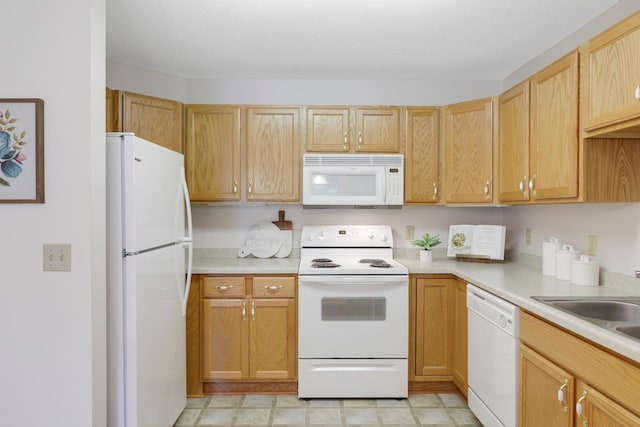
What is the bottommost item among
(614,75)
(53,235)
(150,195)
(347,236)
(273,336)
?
(273,336)

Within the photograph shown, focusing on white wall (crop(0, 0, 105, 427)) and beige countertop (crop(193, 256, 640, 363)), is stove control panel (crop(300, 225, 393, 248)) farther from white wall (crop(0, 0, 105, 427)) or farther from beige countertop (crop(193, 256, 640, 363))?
white wall (crop(0, 0, 105, 427))

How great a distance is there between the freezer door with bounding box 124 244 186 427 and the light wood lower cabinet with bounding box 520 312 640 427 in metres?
1.83

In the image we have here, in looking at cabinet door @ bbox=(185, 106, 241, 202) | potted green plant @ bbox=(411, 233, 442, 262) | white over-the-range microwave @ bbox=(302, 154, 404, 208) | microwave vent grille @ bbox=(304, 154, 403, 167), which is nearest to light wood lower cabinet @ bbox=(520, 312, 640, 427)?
potted green plant @ bbox=(411, 233, 442, 262)

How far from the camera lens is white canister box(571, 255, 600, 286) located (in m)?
2.10

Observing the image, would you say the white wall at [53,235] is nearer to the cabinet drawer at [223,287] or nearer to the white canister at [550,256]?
the cabinet drawer at [223,287]

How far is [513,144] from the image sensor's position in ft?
8.46

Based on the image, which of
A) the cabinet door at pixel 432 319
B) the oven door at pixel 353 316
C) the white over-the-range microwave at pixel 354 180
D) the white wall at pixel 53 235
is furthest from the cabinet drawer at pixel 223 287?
the cabinet door at pixel 432 319

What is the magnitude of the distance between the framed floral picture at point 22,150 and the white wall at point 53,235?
0.10ft

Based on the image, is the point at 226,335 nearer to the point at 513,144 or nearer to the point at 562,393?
the point at 562,393

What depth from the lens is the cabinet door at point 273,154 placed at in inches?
120

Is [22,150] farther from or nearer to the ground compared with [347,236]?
farther from the ground

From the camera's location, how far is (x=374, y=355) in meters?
2.73

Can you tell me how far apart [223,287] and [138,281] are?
0.95 m

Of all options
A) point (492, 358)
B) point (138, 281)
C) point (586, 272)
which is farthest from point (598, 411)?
point (138, 281)
